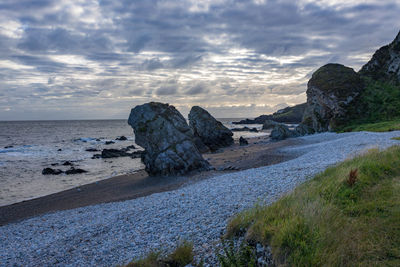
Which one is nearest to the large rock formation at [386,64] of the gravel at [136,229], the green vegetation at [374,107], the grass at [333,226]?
the green vegetation at [374,107]

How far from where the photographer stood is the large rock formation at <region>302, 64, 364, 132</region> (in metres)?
51.0

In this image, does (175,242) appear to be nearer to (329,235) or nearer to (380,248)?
(329,235)

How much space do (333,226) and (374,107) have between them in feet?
172

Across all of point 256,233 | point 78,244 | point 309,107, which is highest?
point 309,107

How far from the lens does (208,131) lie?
55.1 meters

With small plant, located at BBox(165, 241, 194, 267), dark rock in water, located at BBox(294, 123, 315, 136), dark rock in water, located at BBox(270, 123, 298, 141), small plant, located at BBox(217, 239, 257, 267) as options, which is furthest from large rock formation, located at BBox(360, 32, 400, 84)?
small plant, located at BBox(165, 241, 194, 267)

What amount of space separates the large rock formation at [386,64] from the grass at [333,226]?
2322 inches

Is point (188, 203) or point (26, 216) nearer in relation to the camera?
point (188, 203)

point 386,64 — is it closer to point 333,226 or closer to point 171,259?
point 333,226

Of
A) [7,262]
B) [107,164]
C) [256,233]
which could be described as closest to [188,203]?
[256,233]

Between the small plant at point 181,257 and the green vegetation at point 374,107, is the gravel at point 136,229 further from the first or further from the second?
the green vegetation at point 374,107

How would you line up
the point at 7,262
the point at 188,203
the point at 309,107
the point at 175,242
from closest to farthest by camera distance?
the point at 175,242, the point at 7,262, the point at 188,203, the point at 309,107

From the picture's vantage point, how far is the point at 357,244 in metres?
5.68

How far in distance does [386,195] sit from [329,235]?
4286mm
